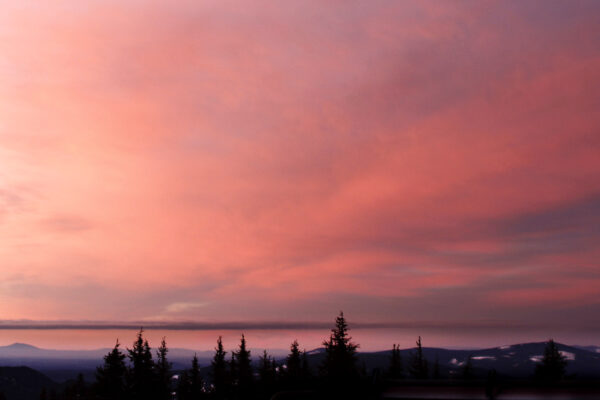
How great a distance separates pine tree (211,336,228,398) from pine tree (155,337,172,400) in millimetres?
9570

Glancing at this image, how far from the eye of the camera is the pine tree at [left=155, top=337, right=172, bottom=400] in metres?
104

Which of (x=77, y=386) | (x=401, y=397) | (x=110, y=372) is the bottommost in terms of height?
(x=77, y=386)

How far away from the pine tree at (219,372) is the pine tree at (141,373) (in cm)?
1911

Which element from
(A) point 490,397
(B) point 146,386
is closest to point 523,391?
(A) point 490,397

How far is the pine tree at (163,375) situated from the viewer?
10444 centimetres

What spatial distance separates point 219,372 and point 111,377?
39.3 m

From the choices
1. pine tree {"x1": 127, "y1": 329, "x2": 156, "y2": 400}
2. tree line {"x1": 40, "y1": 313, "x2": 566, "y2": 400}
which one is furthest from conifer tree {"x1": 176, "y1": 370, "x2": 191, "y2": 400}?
pine tree {"x1": 127, "y1": 329, "x2": 156, "y2": 400}

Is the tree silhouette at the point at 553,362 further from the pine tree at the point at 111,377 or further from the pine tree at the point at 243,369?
the pine tree at the point at 111,377

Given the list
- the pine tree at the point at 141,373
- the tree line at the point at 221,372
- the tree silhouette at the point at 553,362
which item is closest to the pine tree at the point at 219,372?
the tree line at the point at 221,372

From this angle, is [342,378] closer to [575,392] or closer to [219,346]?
[575,392]

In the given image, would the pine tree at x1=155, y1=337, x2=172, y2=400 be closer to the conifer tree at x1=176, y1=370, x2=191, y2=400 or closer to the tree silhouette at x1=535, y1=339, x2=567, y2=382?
the conifer tree at x1=176, y1=370, x2=191, y2=400

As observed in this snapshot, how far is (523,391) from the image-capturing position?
36.6ft

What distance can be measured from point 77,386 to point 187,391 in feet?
141

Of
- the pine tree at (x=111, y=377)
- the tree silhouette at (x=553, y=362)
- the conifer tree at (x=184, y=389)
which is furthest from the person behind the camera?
the conifer tree at (x=184, y=389)
